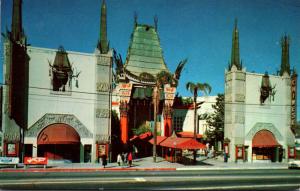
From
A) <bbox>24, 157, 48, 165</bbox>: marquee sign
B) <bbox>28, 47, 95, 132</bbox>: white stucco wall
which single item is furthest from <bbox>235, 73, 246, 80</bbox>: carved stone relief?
<bbox>24, 157, 48, 165</bbox>: marquee sign

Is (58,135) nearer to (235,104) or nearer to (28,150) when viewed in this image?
(28,150)

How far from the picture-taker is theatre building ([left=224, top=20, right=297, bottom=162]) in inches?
1458

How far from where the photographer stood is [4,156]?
91.3 feet

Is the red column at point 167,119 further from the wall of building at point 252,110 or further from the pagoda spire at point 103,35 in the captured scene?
the pagoda spire at point 103,35

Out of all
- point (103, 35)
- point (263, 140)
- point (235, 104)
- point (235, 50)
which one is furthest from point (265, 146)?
point (103, 35)

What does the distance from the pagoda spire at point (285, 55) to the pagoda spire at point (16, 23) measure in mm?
33146

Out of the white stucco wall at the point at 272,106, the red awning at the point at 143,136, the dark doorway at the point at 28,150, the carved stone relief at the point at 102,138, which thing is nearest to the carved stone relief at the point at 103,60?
the carved stone relief at the point at 102,138

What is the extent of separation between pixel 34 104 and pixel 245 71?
85.0ft

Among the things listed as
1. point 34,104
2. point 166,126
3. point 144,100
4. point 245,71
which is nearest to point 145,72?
point 144,100

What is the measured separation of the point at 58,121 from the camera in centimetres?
3020

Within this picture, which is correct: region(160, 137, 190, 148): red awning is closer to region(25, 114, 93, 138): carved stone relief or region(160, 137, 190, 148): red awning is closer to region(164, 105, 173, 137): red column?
region(164, 105, 173, 137): red column

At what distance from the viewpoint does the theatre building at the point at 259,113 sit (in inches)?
1458

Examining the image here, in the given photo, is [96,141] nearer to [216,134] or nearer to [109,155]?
[109,155]

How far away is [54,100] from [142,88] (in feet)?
50.8
